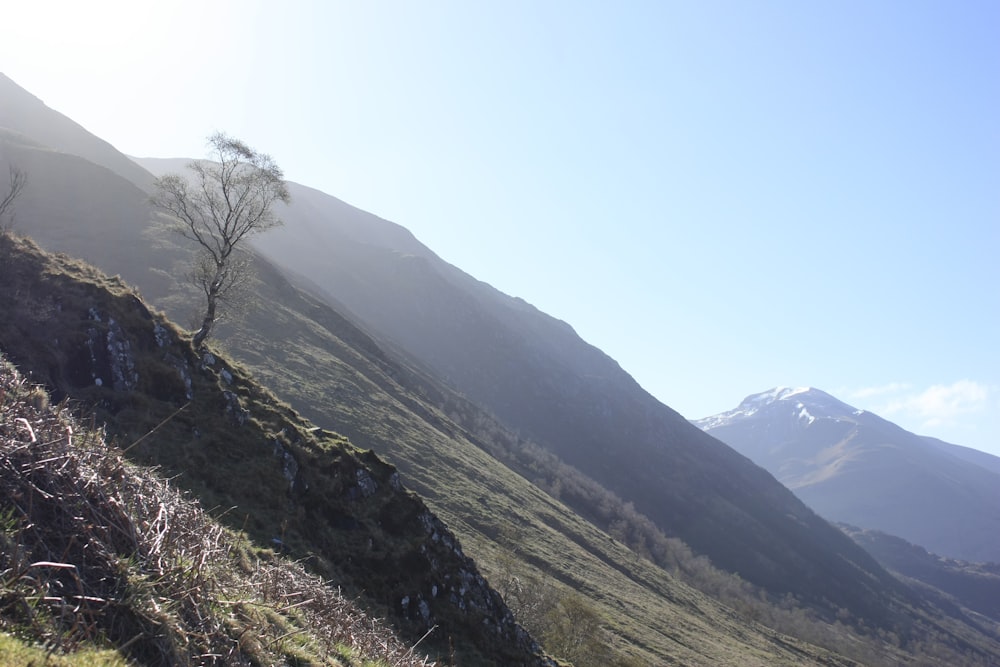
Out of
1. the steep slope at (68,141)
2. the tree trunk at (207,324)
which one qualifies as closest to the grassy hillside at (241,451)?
the tree trunk at (207,324)

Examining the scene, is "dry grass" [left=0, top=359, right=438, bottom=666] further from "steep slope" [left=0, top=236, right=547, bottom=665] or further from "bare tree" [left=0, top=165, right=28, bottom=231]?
"bare tree" [left=0, top=165, right=28, bottom=231]

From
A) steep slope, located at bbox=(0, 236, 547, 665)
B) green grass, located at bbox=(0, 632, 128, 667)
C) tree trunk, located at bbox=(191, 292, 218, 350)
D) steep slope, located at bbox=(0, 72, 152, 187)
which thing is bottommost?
steep slope, located at bbox=(0, 236, 547, 665)

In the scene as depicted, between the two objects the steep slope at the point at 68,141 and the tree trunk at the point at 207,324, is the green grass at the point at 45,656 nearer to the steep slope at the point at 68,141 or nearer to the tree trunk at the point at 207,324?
the tree trunk at the point at 207,324

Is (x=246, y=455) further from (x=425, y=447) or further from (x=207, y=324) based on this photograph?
(x=425, y=447)

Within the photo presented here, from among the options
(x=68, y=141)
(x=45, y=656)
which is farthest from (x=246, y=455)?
(x=68, y=141)

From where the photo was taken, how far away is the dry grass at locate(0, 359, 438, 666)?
5.75m

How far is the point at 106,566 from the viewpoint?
256 inches

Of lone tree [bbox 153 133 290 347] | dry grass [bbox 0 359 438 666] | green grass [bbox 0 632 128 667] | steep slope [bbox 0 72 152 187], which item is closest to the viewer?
green grass [bbox 0 632 128 667]

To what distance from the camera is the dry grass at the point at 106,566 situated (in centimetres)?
575

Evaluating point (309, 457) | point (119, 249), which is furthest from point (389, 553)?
point (119, 249)

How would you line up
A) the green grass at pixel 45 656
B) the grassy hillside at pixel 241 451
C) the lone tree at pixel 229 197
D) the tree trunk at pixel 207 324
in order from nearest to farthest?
1. the green grass at pixel 45 656
2. the grassy hillside at pixel 241 451
3. the tree trunk at pixel 207 324
4. the lone tree at pixel 229 197

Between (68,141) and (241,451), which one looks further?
(68,141)

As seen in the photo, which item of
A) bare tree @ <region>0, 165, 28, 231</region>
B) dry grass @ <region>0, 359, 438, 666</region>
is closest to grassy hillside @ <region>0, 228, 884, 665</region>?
bare tree @ <region>0, 165, 28, 231</region>

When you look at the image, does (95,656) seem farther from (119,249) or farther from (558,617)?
Result: (119,249)
